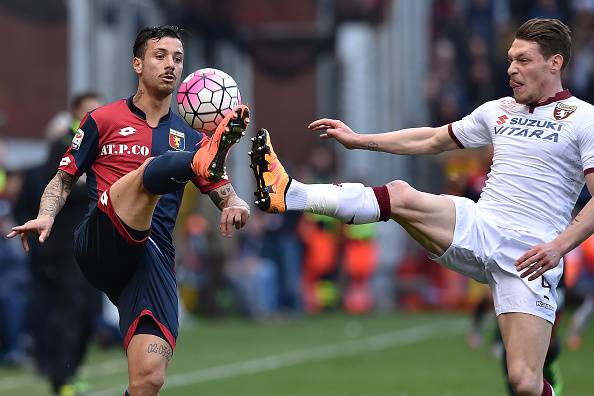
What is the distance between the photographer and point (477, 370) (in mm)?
13859

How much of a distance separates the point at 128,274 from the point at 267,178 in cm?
99

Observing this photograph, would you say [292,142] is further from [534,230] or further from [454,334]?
[534,230]

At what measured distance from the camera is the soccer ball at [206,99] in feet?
26.2

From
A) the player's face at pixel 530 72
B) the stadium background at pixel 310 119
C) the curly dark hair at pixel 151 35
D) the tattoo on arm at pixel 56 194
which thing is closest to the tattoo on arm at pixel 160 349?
the tattoo on arm at pixel 56 194

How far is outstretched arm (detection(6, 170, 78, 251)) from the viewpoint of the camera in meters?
7.62

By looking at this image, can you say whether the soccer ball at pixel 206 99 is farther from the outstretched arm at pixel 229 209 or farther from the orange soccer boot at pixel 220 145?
the orange soccer boot at pixel 220 145

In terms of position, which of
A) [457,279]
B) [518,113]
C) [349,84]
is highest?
[518,113]

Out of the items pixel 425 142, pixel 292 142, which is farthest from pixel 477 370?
pixel 292 142

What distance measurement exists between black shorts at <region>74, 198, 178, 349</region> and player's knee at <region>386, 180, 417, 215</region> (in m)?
1.37

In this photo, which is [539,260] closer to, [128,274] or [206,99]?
[206,99]

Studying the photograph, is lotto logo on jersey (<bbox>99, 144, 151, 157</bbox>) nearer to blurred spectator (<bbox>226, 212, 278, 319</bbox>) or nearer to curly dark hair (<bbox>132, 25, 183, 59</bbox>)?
curly dark hair (<bbox>132, 25, 183, 59</bbox>)

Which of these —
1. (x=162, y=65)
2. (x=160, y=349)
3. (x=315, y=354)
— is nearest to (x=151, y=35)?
(x=162, y=65)

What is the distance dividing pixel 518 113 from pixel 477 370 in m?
6.25

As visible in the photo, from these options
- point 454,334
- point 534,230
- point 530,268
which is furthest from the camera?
point 454,334
